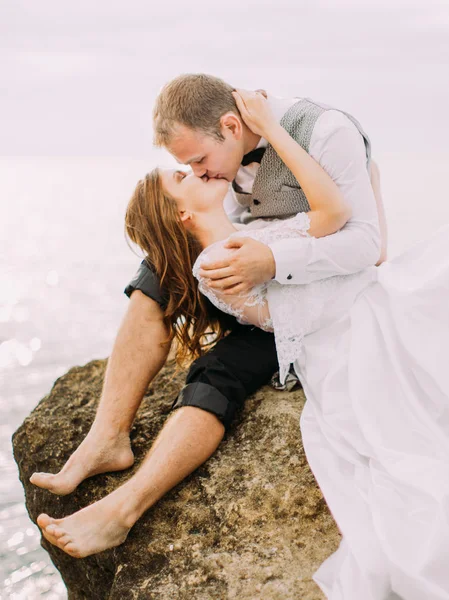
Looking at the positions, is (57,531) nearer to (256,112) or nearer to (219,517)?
(219,517)

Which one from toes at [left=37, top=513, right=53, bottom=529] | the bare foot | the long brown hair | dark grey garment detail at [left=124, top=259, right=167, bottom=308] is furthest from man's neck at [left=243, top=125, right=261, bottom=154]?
toes at [left=37, top=513, right=53, bottom=529]

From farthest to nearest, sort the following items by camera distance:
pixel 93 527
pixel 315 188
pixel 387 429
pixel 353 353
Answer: pixel 315 188 → pixel 353 353 → pixel 93 527 → pixel 387 429

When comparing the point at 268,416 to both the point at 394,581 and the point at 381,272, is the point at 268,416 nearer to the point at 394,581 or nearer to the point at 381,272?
the point at 381,272

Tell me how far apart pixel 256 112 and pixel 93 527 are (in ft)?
6.21

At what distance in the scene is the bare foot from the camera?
2693 millimetres

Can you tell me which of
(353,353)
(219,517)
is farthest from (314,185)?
(219,517)

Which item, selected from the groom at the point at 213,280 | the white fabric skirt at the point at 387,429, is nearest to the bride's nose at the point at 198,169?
the groom at the point at 213,280

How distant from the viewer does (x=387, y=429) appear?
262 centimetres

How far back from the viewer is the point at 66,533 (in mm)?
2715

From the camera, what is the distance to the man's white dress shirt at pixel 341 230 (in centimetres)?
297

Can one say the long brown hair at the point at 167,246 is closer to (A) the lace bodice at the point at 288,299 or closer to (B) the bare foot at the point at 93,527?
(A) the lace bodice at the point at 288,299

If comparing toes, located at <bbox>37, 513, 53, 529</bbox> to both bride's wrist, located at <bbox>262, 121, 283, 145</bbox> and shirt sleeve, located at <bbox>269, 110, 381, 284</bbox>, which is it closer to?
shirt sleeve, located at <bbox>269, 110, 381, 284</bbox>

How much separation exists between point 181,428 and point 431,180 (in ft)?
108

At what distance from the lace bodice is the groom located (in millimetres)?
72
